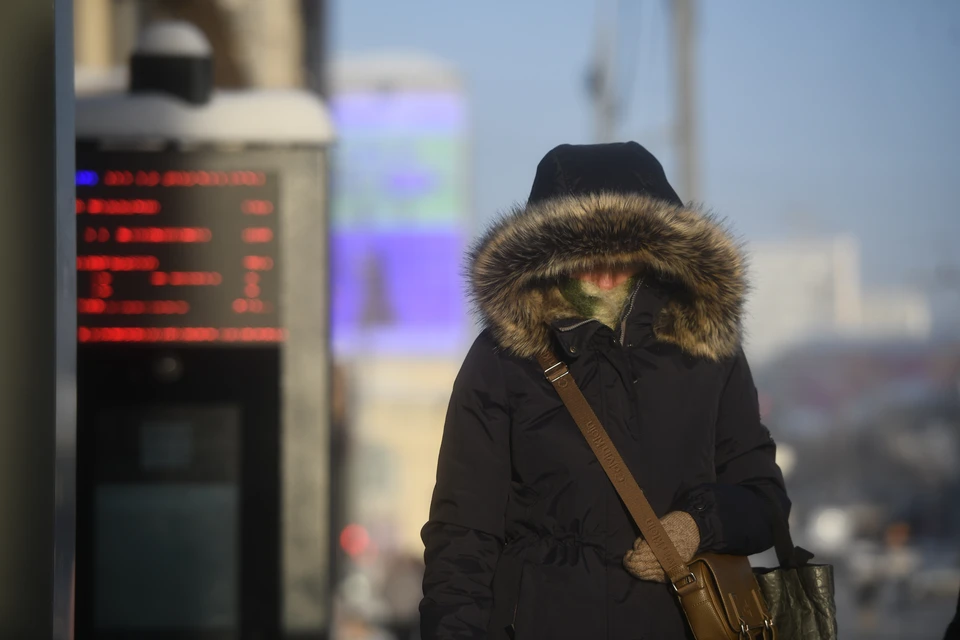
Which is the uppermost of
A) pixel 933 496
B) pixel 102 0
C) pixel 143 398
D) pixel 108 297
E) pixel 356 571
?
pixel 102 0

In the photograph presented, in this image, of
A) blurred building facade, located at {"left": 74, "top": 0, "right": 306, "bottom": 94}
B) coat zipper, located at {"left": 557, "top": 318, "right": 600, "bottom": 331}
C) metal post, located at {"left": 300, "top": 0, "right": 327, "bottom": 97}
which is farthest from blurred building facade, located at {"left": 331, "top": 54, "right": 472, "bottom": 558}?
coat zipper, located at {"left": 557, "top": 318, "right": 600, "bottom": 331}

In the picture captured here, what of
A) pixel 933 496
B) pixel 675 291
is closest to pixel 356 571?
pixel 933 496

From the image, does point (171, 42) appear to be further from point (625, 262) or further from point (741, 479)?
point (741, 479)

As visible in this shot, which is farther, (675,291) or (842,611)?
(842,611)

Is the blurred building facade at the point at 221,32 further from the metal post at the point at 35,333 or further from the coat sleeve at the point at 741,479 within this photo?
the coat sleeve at the point at 741,479

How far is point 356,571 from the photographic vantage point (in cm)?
2547

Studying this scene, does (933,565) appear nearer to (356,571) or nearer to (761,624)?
(356,571)

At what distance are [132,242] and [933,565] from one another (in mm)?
13232

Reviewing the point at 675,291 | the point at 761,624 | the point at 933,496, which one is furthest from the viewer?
the point at 933,496

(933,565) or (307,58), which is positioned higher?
(307,58)

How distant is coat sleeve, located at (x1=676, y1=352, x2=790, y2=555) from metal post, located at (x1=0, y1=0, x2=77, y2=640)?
1.22 m

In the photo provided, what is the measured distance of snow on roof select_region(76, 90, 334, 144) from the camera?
5.19 metres

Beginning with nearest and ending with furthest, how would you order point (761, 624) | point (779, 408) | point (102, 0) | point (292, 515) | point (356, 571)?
point (761, 624) < point (292, 515) < point (102, 0) < point (356, 571) < point (779, 408)

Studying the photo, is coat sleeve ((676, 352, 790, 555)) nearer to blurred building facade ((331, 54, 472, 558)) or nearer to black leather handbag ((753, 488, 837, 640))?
black leather handbag ((753, 488, 837, 640))
